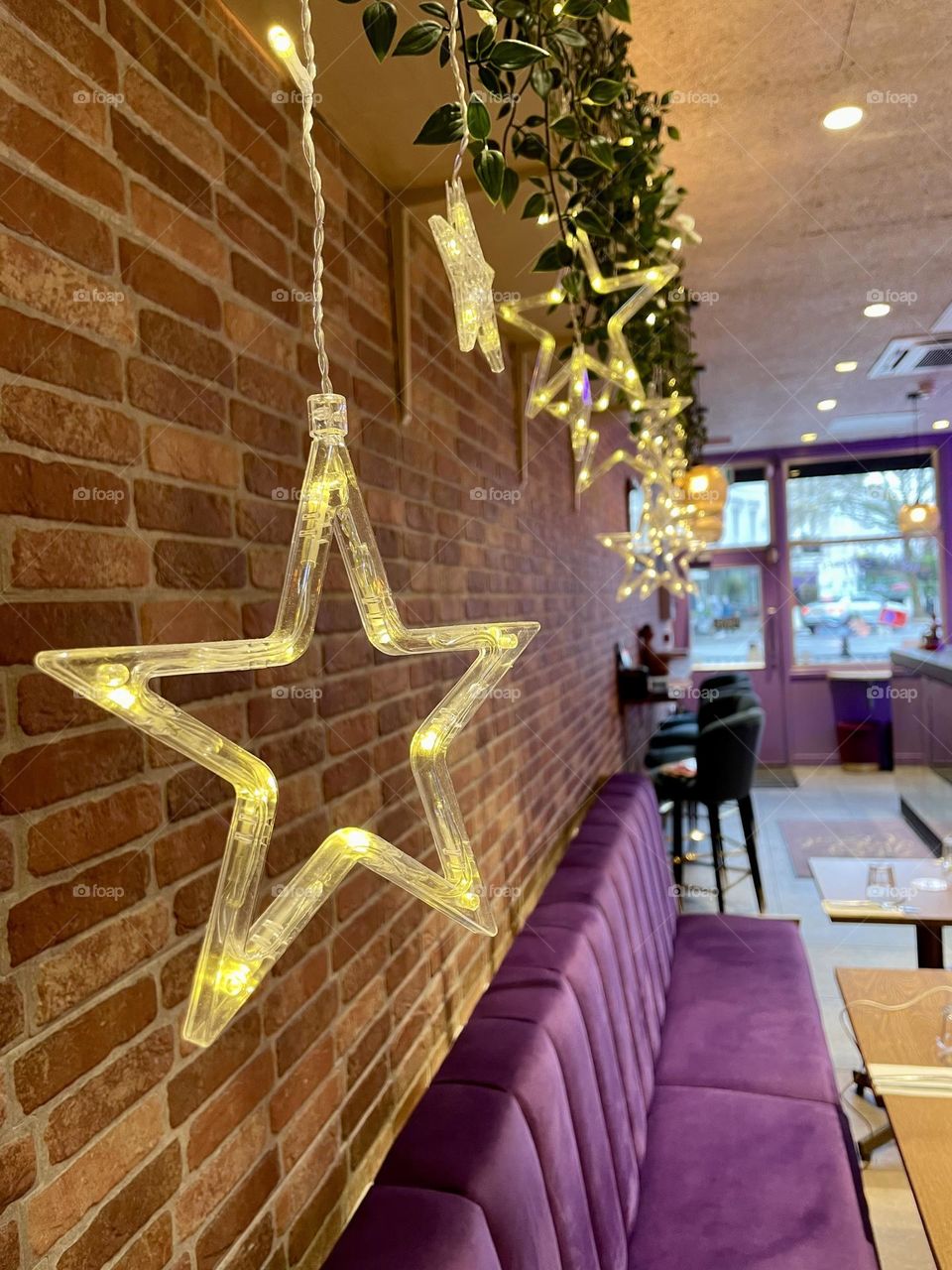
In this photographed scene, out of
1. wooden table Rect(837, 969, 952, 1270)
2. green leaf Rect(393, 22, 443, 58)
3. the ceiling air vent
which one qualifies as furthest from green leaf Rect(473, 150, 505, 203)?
the ceiling air vent

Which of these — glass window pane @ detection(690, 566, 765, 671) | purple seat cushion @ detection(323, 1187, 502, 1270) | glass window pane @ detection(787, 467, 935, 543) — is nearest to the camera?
purple seat cushion @ detection(323, 1187, 502, 1270)

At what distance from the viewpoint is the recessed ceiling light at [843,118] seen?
2.24 meters

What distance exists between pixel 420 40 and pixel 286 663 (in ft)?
2.09

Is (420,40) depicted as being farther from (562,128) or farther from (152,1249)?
(152,1249)

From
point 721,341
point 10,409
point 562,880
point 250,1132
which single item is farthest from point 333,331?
point 721,341

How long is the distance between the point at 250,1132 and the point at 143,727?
67 centimetres

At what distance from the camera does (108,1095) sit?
29.4 inches

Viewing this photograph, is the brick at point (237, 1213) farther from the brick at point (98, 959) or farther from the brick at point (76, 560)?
the brick at point (76, 560)

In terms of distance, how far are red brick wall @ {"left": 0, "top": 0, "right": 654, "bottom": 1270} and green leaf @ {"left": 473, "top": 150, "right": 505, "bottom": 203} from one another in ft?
1.09

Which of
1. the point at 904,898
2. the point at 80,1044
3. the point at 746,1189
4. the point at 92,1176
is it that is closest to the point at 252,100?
the point at 80,1044

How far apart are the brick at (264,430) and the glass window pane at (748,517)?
785 centimetres

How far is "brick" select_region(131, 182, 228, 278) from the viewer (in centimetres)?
86

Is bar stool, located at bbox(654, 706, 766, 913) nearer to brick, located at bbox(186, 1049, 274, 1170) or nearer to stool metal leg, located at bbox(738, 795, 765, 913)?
stool metal leg, located at bbox(738, 795, 765, 913)

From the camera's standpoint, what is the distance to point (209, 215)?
3.21 ft
